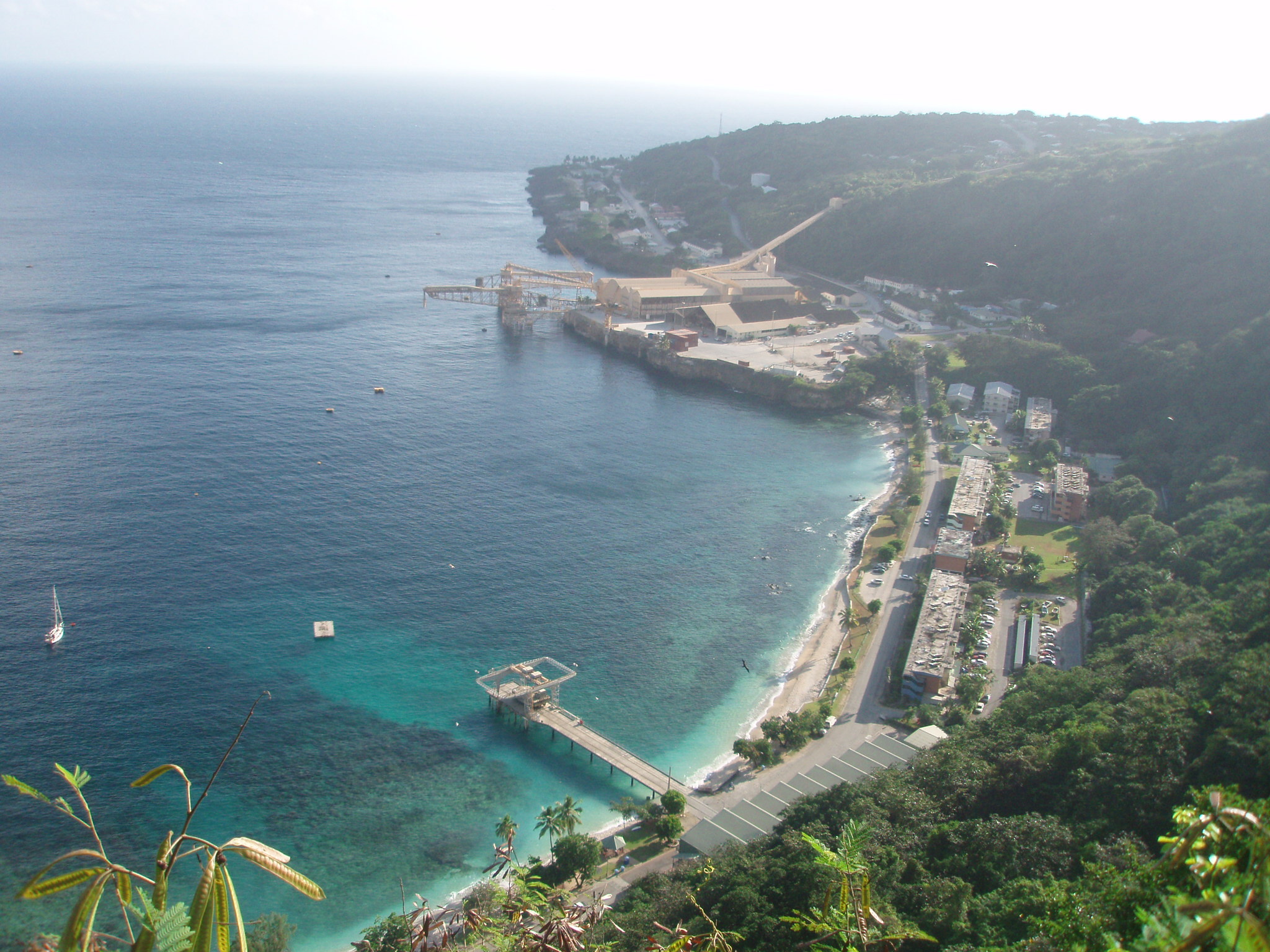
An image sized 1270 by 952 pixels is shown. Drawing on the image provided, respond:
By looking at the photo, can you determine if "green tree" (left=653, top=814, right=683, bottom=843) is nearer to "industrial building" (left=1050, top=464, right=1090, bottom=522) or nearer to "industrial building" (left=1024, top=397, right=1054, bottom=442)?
"industrial building" (left=1050, top=464, right=1090, bottom=522)

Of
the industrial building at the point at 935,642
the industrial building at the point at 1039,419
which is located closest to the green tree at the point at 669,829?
the industrial building at the point at 935,642

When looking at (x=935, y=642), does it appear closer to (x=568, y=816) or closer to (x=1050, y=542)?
(x=1050, y=542)

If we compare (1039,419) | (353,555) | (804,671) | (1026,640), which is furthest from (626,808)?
(1039,419)

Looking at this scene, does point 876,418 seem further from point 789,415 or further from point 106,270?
point 106,270

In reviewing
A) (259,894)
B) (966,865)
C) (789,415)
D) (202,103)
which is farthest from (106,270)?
(202,103)

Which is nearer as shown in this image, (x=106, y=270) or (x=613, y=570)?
(x=613, y=570)

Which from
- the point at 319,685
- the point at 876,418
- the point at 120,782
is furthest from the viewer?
the point at 876,418
